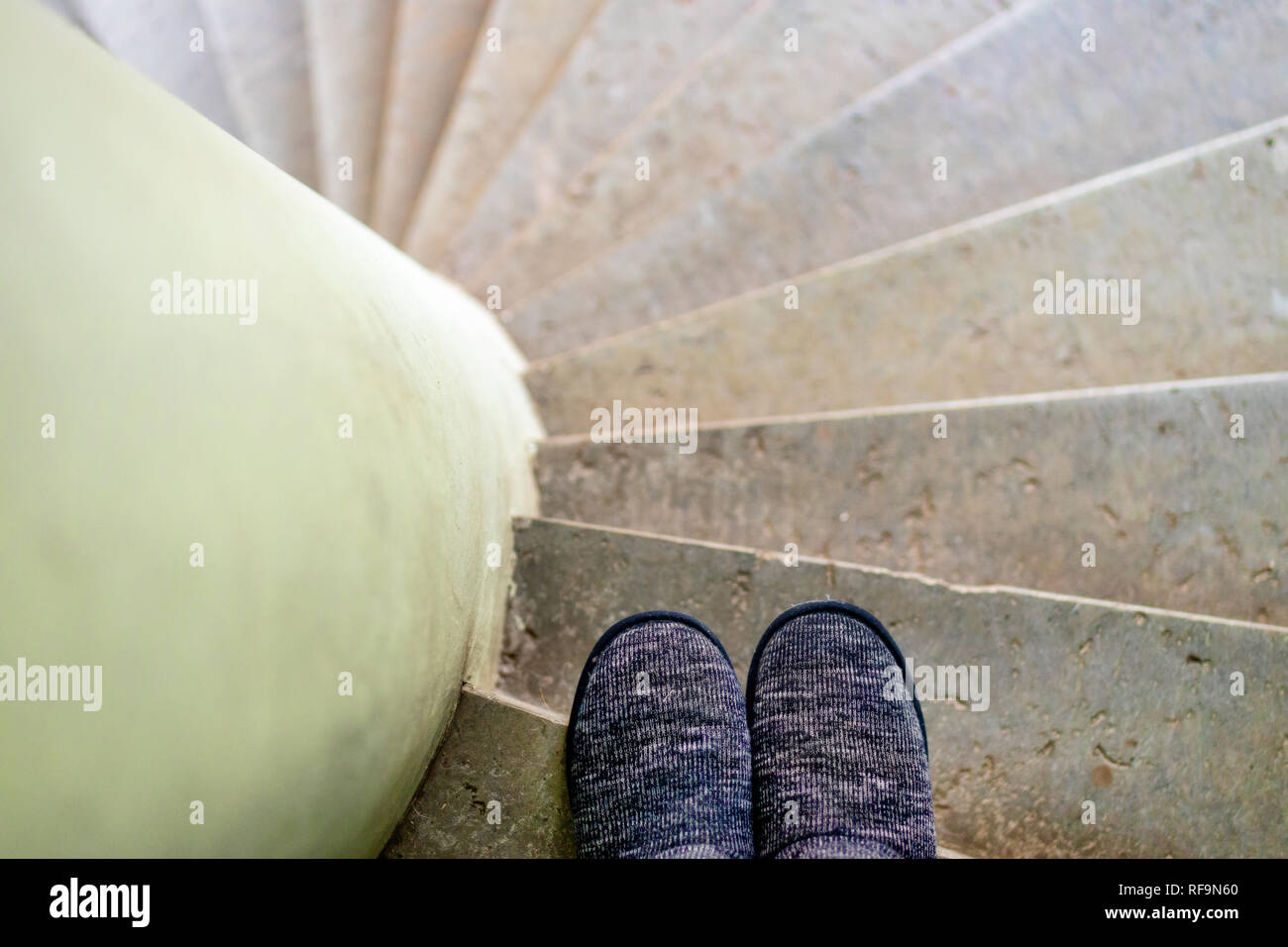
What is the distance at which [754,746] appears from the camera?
1.22 meters

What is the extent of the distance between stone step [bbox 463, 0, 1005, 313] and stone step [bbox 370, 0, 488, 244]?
0.80m

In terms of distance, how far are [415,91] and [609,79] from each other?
0.73m

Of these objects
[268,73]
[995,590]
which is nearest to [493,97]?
[268,73]

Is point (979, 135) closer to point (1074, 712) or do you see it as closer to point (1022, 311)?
point (1022, 311)

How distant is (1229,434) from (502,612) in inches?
45.8

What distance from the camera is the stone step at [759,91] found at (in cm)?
203

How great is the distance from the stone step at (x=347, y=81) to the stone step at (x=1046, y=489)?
1870 mm

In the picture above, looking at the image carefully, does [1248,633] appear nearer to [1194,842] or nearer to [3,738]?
[1194,842]

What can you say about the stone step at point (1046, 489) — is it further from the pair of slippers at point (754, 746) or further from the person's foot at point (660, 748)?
the person's foot at point (660, 748)

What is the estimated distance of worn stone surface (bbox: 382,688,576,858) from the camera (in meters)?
1.02

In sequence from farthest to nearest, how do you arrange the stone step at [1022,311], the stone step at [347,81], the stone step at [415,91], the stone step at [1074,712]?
the stone step at [347,81] → the stone step at [415,91] → the stone step at [1022,311] → the stone step at [1074,712]

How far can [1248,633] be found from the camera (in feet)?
3.81

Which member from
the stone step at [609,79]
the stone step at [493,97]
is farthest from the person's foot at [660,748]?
the stone step at [493,97]

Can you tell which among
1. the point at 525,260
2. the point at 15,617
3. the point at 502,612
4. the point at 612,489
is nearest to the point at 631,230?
the point at 525,260
